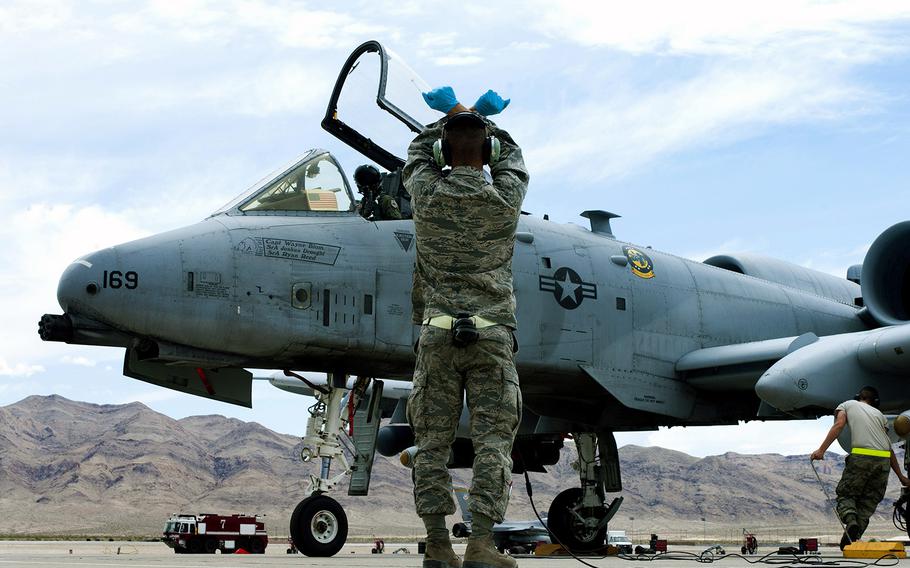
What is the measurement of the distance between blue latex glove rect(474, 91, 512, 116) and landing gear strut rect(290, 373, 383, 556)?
5178 mm

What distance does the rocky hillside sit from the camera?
97.5m

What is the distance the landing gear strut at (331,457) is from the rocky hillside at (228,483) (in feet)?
238

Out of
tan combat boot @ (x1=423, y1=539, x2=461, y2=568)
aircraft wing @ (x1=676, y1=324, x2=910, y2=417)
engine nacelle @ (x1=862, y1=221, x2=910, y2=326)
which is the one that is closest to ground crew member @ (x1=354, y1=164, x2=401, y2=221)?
aircraft wing @ (x1=676, y1=324, x2=910, y2=417)

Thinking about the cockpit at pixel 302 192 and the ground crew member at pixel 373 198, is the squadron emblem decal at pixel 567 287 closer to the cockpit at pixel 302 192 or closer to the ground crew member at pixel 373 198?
the ground crew member at pixel 373 198

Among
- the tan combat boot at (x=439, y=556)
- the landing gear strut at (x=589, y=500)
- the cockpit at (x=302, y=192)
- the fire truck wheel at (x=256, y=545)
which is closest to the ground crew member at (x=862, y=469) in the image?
the landing gear strut at (x=589, y=500)

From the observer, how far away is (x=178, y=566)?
258 inches

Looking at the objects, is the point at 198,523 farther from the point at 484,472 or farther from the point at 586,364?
the point at 484,472

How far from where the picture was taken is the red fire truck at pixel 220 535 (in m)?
29.1

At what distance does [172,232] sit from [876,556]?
20.9ft

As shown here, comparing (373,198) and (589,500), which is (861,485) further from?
(373,198)

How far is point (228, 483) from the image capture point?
4382 inches

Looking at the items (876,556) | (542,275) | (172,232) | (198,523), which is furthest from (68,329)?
(198,523)

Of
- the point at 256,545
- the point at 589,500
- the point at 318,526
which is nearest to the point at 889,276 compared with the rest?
the point at 589,500

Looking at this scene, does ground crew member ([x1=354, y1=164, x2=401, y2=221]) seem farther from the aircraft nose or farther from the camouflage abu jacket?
the camouflage abu jacket
